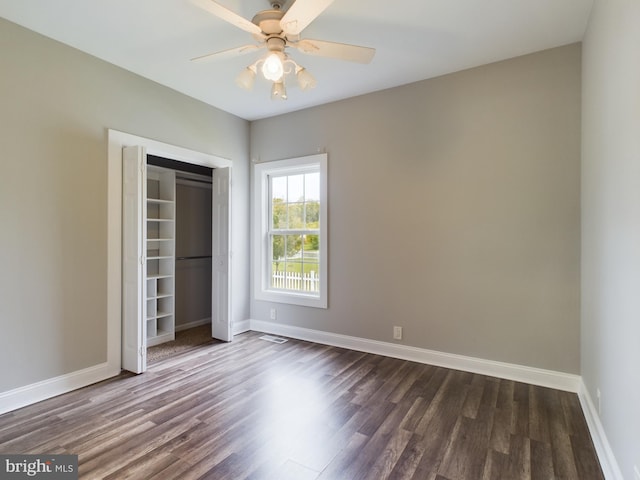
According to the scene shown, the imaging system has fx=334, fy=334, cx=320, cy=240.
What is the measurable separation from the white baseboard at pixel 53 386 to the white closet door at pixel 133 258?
0.21 m

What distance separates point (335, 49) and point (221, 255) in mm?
2768

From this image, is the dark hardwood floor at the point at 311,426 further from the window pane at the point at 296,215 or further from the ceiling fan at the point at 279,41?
the ceiling fan at the point at 279,41

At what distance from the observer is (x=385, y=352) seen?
359 centimetres

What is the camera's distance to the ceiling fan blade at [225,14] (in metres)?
1.67

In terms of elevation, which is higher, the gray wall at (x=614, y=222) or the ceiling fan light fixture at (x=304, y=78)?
the ceiling fan light fixture at (x=304, y=78)

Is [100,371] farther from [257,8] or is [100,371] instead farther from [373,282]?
[257,8]

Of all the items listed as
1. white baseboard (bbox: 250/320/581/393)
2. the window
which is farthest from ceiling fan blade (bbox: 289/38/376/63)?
white baseboard (bbox: 250/320/581/393)

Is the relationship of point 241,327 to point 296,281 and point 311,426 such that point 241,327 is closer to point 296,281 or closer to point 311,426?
point 296,281

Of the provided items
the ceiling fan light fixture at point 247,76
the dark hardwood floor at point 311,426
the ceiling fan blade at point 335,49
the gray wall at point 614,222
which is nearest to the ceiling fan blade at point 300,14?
the ceiling fan blade at point 335,49

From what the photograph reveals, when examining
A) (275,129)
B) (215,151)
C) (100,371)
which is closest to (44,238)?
(100,371)

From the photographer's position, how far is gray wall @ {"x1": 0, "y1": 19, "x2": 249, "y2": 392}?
2.47m

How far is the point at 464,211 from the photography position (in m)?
3.18

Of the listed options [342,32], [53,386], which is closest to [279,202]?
[342,32]

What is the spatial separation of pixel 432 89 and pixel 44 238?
3.68 m
